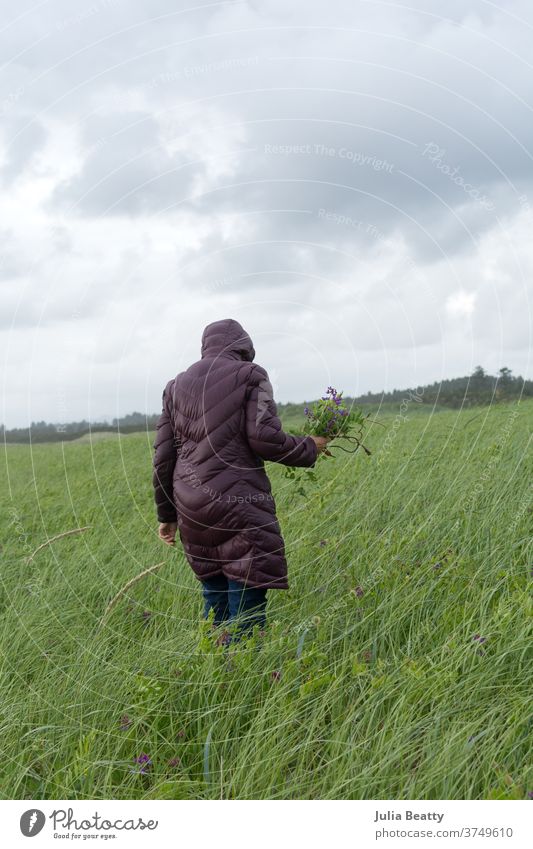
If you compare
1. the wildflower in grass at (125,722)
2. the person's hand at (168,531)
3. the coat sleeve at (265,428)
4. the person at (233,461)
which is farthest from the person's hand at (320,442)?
the wildflower in grass at (125,722)

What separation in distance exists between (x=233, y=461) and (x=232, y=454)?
4 centimetres

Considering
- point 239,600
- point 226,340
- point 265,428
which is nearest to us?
point 265,428

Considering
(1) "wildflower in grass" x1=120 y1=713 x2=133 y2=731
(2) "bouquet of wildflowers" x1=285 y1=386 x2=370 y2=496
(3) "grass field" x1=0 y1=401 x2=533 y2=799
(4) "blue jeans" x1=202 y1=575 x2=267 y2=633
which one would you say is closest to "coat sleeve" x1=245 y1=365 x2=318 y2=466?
(2) "bouquet of wildflowers" x1=285 y1=386 x2=370 y2=496

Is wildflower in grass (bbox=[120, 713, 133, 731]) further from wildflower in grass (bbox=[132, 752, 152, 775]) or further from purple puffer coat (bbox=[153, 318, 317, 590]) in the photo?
purple puffer coat (bbox=[153, 318, 317, 590])

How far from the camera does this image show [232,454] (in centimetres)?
428

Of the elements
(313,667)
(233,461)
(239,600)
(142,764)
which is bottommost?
(142,764)

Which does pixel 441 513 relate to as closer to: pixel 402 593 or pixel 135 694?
pixel 402 593

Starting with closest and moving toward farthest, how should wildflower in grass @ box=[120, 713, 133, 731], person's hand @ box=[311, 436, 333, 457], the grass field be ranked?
the grass field → wildflower in grass @ box=[120, 713, 133, 731] → person's hand @ box=[311, 436, 333, 457]

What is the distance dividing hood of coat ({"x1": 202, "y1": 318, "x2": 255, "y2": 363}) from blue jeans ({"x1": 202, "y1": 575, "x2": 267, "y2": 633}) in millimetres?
1399

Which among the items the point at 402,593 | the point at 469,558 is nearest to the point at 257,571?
the point at 402,593

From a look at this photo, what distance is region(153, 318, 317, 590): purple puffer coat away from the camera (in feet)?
13.9

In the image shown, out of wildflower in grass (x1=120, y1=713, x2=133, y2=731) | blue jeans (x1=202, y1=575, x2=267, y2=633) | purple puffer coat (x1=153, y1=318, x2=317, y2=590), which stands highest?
purple puffer coat (x1=153, y1=318, x2=317, y2=590)

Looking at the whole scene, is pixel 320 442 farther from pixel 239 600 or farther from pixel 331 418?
pixel 239 600

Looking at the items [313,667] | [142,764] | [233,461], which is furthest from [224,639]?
[233,461]
